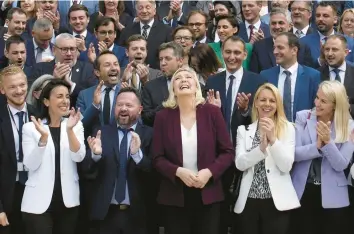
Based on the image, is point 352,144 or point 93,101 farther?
point 93,101

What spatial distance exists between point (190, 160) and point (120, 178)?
0.67 meters

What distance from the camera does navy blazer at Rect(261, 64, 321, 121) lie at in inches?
286

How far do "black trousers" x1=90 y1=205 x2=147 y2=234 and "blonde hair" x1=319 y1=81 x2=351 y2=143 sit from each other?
6.51 ft

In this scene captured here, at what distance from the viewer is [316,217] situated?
21.3 ft

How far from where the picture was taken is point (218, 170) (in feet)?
20.3

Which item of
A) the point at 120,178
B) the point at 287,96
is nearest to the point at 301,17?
the point at 287,96

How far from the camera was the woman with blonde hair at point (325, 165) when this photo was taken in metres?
6.32

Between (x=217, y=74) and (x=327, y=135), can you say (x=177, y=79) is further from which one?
(x=327, y=135)

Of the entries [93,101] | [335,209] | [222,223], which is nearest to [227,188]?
[222,223]

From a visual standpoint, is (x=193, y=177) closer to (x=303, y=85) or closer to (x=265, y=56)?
(x=303, y=85)

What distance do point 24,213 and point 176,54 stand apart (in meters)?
2.39

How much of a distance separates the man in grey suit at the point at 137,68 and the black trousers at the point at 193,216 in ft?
5.67

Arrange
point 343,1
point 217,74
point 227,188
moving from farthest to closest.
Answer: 1. point 343,1
2. point 217,74
3. point 227,188

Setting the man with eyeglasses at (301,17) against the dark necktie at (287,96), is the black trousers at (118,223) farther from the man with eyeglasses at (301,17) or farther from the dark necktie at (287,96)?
the man with eyeglasses at (301,17)
